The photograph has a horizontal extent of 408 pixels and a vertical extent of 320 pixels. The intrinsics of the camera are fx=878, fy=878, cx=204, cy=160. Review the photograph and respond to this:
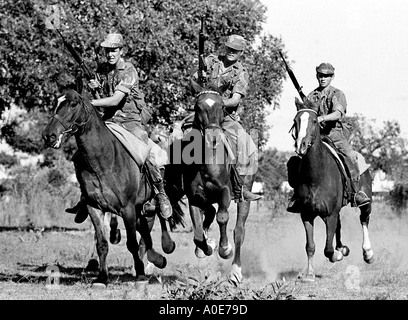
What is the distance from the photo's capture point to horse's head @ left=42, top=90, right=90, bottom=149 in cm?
1147

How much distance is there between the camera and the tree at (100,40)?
2327 cm

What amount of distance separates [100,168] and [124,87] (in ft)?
5.26

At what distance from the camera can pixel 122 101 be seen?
1375 centimetres

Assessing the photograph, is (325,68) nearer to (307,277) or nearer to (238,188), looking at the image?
(238,188)

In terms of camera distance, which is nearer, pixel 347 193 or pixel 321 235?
pixel 347 193

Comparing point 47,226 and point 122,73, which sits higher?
point 122,73

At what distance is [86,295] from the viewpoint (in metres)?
11.6

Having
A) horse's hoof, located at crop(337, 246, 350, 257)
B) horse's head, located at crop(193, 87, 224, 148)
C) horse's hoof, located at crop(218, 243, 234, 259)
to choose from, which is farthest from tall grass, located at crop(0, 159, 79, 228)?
horse's head, located at crop(193, 87, 224, 148)

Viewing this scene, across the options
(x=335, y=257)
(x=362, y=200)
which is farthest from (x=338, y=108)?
(x=335, y=257)
